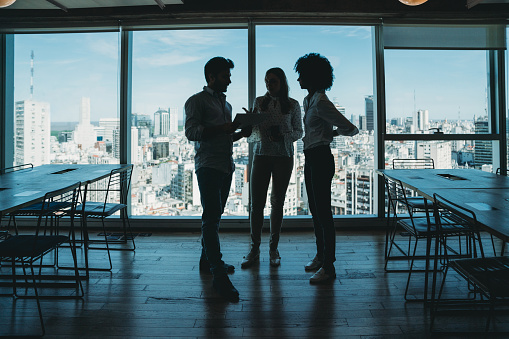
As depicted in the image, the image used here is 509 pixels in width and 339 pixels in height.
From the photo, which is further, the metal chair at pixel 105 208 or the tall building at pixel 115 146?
the tall building at pixel 115 146

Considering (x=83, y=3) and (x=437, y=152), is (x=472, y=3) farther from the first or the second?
(x=83, y=3)

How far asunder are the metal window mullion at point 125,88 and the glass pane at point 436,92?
3119mm

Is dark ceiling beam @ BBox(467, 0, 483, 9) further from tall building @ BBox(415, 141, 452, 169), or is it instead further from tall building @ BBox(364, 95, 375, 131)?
tall building @ BBox(415, 141, 452, 169)

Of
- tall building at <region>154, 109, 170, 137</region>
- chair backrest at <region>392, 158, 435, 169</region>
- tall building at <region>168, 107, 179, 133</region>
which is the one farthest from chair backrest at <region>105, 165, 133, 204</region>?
chair backrest at <region>392, 158, 435, 169</region>

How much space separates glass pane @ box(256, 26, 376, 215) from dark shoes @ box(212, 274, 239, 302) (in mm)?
2194

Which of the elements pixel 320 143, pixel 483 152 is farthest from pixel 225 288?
pixel 483 152

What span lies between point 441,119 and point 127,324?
4.24 m

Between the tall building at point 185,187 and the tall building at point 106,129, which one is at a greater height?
the tall building at point 106,129

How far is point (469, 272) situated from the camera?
201 cm

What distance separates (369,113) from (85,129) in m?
3.50

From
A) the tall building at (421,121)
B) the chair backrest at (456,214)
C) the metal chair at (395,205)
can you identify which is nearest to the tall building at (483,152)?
the tall building at (421,121)

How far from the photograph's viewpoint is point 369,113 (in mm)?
4949

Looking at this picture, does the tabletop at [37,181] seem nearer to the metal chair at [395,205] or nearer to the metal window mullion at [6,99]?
the metal window mullion at [6,99]

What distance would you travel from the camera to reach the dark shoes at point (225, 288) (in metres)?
2.72
